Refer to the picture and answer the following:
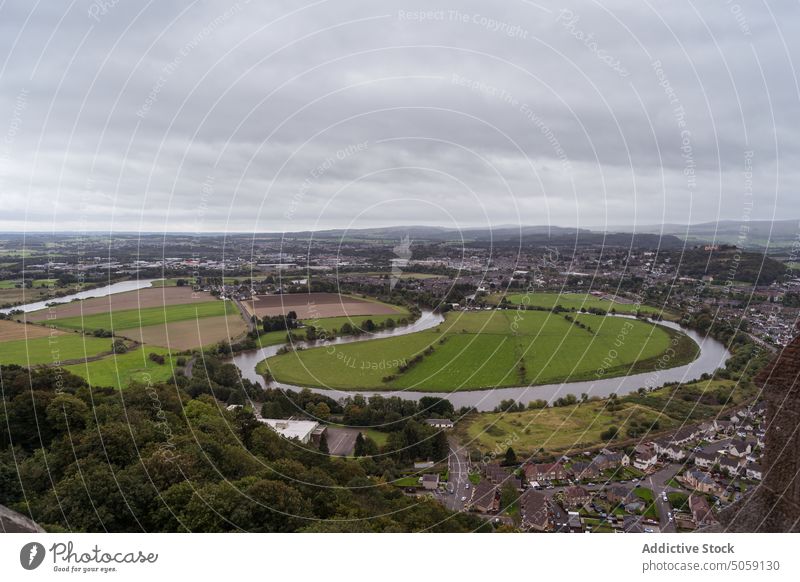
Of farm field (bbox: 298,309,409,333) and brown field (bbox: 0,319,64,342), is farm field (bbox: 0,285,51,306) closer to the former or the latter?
brown field (bbox: 0,319,64,342)

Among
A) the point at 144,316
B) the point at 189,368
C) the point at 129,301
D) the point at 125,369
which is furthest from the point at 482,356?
the point at 129,301

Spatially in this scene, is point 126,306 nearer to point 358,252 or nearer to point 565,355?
point 358,252

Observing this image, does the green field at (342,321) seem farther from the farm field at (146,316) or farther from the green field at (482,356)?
the farm field at (146,316)

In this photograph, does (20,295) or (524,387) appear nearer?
(524,387)

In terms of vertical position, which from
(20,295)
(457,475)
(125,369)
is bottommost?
(457,475)

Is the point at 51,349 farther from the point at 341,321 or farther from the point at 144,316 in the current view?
the point at 341,321

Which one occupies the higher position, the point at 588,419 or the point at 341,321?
the point at 341,321

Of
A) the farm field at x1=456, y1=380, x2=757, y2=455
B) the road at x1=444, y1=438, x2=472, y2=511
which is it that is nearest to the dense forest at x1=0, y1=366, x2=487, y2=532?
the road at x1=444, y1=438, x2=472, y2=511

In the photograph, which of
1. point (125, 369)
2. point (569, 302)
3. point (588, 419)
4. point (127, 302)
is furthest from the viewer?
point (569, 302)
